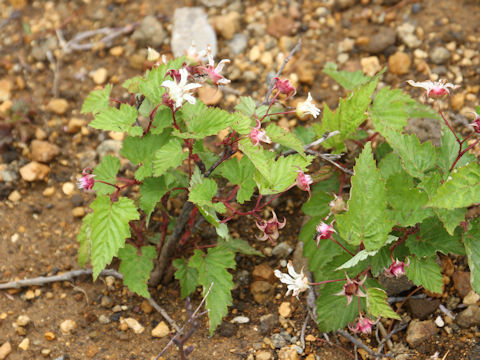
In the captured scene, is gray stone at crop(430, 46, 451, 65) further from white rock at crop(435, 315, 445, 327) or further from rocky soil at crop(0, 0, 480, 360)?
white rock at crop(435, 315, 445, 327)

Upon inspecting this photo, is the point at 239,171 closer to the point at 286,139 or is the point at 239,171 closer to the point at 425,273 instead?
the point at 286,139

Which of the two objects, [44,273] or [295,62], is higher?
[295,62]

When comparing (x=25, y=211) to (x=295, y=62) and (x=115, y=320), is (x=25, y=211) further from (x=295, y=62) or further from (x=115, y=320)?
(x=295, y=62)

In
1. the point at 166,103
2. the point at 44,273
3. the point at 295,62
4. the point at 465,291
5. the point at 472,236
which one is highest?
the point at 166,103

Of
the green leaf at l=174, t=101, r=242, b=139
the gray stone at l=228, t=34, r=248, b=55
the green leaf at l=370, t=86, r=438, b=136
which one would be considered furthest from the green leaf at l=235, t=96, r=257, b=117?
the gray stone at l=228, t=34, r=248, b=55

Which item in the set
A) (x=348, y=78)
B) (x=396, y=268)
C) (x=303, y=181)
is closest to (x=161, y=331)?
(x=303, y=181)

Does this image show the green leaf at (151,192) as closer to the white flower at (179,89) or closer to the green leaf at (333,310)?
the white flower at (179,89)

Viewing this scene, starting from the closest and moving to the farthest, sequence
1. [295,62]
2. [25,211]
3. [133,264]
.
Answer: [133,264] < [25,211] < [295,62]

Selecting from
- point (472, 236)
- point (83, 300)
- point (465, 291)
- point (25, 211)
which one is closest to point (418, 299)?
point (465, 291)
